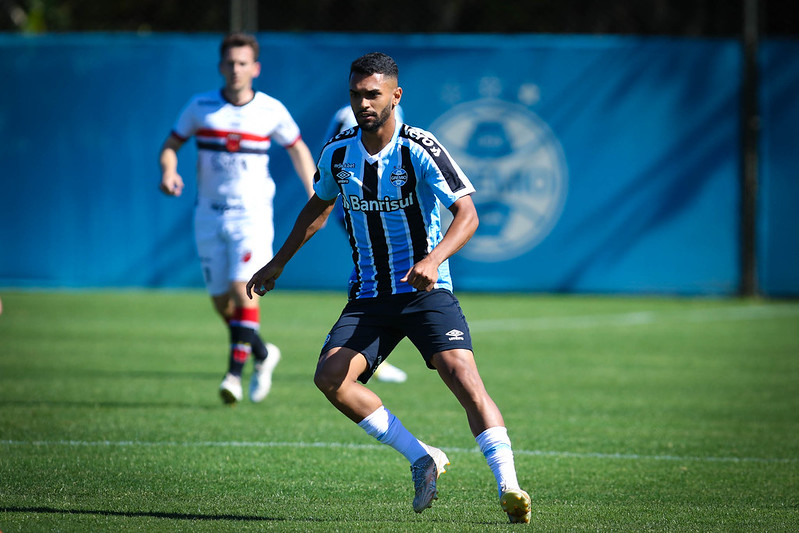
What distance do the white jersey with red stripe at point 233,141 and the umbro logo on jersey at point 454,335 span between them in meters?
3.69

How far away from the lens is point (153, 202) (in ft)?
52.2

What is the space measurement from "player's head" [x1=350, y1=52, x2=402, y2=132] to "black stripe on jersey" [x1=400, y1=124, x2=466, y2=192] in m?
0.17

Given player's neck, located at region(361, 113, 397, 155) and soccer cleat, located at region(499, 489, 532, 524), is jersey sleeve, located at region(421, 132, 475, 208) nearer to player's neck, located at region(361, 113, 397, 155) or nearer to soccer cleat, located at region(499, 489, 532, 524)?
player's neck, located at region(361, 113, 397, 155)

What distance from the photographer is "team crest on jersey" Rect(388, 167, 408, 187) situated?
16.8 ft

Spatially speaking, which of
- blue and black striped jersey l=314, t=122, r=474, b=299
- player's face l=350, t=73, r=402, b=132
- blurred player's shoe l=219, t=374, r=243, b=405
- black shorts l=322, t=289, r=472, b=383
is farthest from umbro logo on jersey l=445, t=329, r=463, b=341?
blurred player's shoe l=219, t=374, r=243, b=405

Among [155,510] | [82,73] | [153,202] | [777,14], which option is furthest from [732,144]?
[155,510]

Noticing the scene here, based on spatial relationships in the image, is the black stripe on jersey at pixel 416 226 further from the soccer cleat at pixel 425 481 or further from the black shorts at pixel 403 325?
the soccer cleat at pixel 425 481

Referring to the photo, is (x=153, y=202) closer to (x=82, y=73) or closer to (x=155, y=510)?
(x=82, y=73)

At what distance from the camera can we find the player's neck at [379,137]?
5156 mm

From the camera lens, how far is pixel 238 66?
8.37m

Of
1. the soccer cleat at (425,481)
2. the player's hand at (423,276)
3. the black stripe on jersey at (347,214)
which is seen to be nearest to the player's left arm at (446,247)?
the player's hand at (423,276)

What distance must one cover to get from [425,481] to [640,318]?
30.7 ft

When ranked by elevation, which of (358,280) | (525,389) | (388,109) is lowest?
(525,389)

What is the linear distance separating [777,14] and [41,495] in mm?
14383
